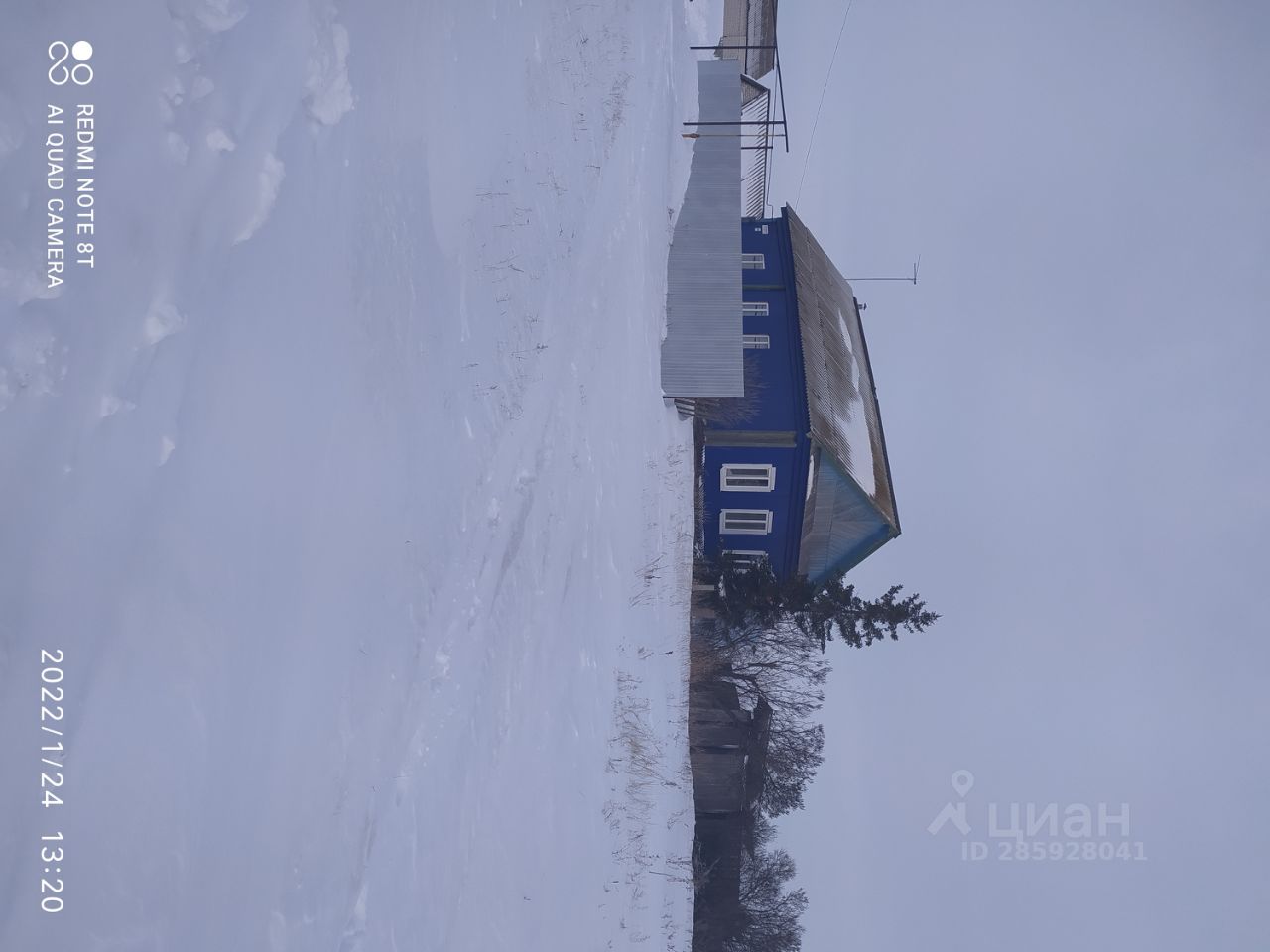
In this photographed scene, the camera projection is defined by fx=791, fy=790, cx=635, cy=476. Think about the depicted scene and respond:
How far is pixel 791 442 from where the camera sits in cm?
2289

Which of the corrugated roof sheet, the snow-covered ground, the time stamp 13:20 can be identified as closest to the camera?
the time stamp 13:20

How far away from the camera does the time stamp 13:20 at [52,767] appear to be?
4801 mm

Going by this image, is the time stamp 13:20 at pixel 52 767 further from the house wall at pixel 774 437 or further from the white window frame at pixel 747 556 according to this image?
the white window frame at pixel 747 556

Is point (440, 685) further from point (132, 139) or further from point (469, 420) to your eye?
point (132, 139)

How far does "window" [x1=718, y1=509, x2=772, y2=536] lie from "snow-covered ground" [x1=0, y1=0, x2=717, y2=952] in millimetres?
11816

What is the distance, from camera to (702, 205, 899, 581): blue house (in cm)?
2302

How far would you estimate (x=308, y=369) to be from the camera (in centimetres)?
701

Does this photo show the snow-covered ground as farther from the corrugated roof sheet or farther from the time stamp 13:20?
the corrugated roof sheet

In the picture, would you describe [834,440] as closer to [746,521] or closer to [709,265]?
[746,521]

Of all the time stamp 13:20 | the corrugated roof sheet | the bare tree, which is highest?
the corrugated roof sheet

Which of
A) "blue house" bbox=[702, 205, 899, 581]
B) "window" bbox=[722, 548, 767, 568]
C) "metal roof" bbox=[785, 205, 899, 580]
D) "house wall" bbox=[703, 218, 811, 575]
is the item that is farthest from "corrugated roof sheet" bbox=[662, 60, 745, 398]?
"window" bbox=[722, 548, 767, 568]

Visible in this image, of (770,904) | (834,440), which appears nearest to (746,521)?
(834,440)

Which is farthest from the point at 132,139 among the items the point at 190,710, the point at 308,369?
the point at 190,710

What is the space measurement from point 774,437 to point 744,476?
1498 millimetres
